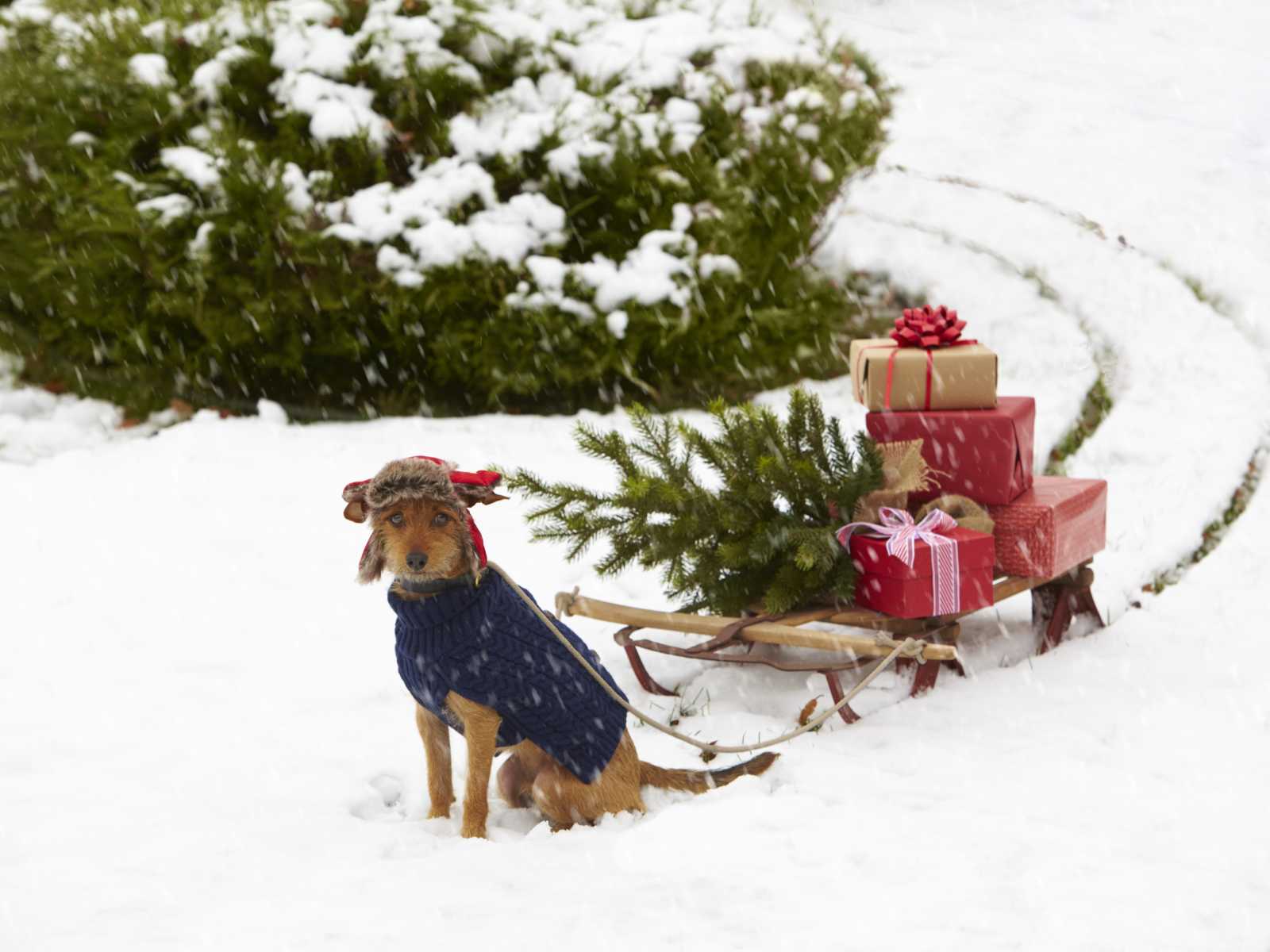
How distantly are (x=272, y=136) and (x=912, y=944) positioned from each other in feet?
19.2

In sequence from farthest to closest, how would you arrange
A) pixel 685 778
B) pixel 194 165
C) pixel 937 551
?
pixel 194 165 → pixel 937 551 → pixel 685 778

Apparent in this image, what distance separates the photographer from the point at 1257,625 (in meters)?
4.84

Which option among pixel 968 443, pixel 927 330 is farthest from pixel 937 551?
pixel 927 330

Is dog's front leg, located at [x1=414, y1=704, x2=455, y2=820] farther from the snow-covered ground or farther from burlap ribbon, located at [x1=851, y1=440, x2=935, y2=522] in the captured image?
burlap ribbon, located at [x1=851, y1=440, x2=935, y2=522]

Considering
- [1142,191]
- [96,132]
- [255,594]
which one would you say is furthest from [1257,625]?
[1142,191]

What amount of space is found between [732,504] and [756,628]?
1.56 feet

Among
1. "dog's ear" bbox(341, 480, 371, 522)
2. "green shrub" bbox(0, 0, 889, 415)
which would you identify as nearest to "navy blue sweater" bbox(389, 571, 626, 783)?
"dog's ear" bbox(341, 480, 371, 522)

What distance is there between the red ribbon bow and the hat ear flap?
2.14 m

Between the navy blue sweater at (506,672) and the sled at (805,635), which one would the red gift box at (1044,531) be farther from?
the navy blue sweater at (506,672)

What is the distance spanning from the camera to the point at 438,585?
3080 millimetres

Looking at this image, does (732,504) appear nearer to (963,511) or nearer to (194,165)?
(963,511)

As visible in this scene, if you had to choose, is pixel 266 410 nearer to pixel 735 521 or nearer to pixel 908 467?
pixel 735 521

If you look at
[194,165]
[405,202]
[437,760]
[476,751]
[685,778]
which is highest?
[194,165]

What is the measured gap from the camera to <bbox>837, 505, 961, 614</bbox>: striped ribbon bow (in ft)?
13.0
